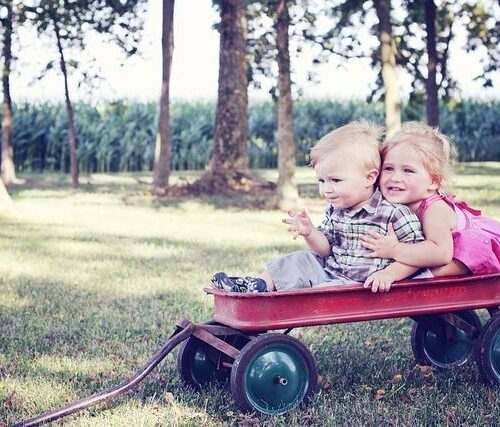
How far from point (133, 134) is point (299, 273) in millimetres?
24526

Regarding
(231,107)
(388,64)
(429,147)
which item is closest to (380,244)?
(429,147)

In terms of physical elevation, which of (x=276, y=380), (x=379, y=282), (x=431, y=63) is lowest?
(x=276, y=380)

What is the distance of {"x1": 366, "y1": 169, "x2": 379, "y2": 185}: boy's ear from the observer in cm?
436

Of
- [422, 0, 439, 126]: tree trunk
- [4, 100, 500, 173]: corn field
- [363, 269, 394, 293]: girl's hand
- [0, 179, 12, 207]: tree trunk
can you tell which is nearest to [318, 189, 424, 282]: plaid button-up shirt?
[363, 269, 394, 293]: girl's hand

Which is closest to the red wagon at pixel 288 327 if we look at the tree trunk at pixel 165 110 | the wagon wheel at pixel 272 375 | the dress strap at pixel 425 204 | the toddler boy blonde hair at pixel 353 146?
the wagon wheel at pixel 272 375

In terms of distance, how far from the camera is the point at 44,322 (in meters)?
5.78

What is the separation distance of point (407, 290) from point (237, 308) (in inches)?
34.7

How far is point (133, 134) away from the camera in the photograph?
28344mm

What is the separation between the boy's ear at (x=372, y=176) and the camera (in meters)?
4.36

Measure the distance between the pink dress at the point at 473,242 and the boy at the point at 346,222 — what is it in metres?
0.22

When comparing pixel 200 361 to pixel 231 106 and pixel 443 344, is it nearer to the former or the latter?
pixel 443 344

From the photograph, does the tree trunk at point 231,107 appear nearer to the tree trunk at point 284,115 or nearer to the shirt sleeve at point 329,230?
the tree trunk at point 284,115

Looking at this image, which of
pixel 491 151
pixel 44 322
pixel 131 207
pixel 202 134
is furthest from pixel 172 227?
pixel 491 151

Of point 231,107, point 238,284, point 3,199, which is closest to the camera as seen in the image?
point 238,284
